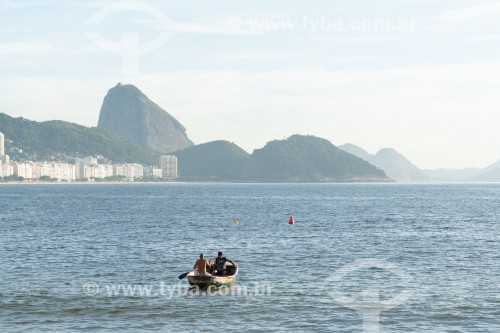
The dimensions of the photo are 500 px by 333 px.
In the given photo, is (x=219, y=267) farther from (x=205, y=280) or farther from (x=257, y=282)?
(x=257, y=282)

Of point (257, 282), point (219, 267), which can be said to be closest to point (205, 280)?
point (219, 267)

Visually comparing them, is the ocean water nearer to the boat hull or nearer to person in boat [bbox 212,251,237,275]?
the boat hull

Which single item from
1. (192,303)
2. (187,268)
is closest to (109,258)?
(187,268)

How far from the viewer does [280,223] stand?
100 meters

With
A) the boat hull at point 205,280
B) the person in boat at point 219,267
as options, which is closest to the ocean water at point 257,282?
the boat hull at point 205,280

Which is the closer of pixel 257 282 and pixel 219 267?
pixel 219 267

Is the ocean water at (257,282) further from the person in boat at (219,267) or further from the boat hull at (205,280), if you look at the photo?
the person in boat at (219,267)

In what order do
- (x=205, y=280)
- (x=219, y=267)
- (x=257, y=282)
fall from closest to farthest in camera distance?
(x=205, y=280) → (x=219, y=267) → (x=257, y=282)

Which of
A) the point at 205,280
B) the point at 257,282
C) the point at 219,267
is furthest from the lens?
the point at 257,282

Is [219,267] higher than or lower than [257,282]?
higher

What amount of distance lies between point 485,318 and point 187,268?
23480 millimetres

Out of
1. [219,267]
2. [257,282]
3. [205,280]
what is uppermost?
[219,267]

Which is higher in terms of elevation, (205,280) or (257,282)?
(205,280)

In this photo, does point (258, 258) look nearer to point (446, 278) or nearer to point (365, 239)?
point (446, 278)
